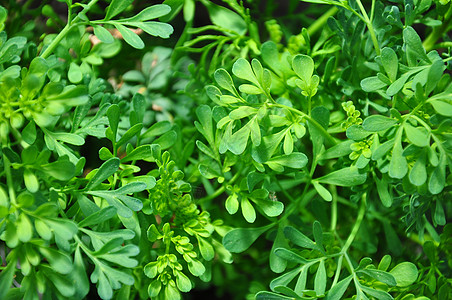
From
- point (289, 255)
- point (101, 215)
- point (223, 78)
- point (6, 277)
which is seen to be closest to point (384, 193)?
point (289, 255)

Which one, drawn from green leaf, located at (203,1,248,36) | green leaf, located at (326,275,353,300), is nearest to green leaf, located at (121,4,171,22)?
green leaf, located at (203,1,248,36)

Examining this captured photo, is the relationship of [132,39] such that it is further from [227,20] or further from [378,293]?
[378,293]

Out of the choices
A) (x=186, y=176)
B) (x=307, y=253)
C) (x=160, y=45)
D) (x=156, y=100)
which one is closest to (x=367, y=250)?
(x=307, y=253)

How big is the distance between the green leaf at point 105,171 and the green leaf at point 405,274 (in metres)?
0.39

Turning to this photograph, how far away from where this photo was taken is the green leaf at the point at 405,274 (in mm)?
595

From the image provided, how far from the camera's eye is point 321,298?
1.99 ft

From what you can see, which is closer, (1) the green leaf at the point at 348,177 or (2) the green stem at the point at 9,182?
(2) the green stem at the point at 9,182

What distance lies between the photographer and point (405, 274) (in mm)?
601

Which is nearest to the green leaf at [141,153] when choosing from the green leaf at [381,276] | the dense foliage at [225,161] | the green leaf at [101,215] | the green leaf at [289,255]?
the dense foliage at [225,161]

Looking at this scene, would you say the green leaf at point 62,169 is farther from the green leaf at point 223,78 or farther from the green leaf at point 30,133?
the green leaf at point 223,78

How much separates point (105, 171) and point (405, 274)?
0.41 metres

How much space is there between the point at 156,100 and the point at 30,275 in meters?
0.44

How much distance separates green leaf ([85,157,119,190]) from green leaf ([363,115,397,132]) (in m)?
0.30

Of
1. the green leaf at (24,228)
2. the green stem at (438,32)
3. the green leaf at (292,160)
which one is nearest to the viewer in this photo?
the green leaf at (24,228)
